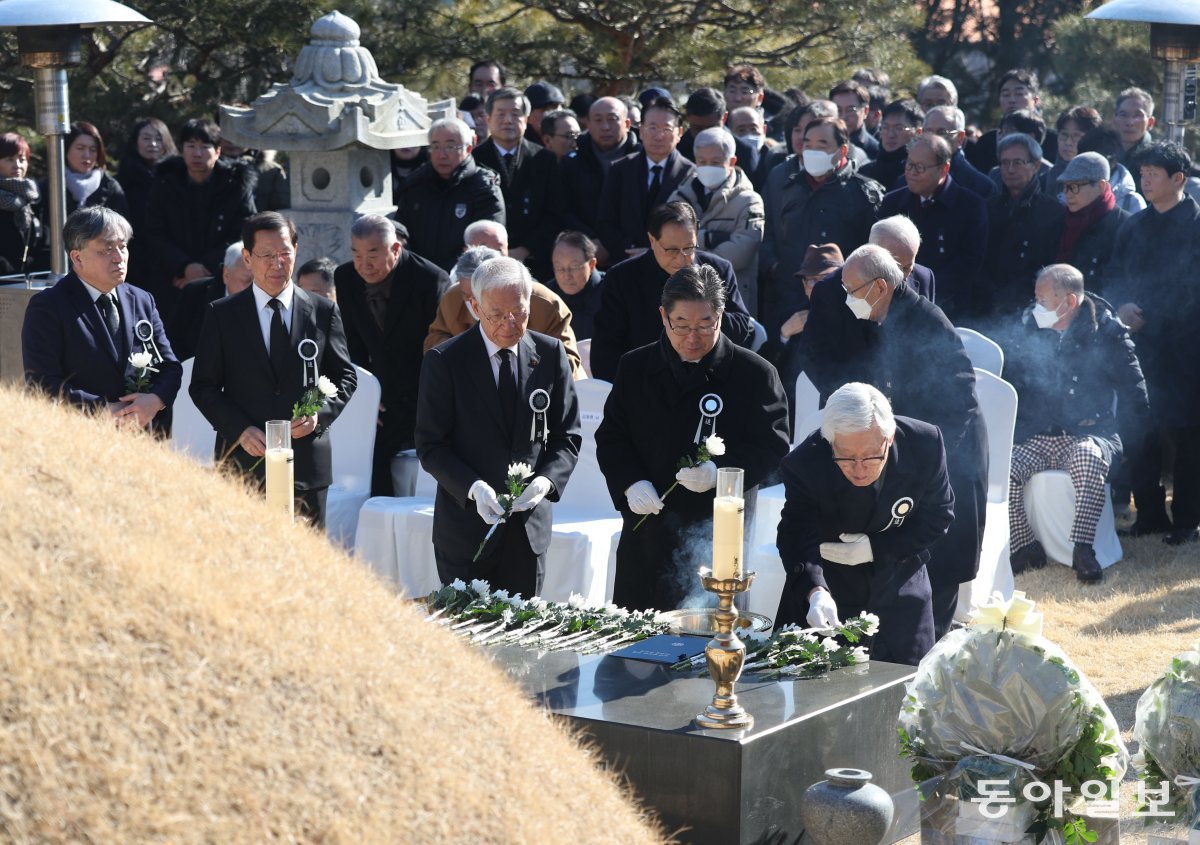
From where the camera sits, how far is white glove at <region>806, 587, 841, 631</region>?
446cm

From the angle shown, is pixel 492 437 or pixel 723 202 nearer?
pixel 492 437

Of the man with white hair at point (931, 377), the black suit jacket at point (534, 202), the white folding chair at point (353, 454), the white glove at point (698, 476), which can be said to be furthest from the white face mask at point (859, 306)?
the black suit jacket at point (534, 202)

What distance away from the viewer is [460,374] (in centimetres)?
543

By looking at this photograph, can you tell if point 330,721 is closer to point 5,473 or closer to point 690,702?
point 5,473

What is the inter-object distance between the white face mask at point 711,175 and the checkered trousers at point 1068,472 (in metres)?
2.05

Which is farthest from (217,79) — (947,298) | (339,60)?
(947,298)

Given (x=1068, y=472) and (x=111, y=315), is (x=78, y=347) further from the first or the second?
(x=1068, y=472)

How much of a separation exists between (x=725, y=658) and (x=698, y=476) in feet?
6.07

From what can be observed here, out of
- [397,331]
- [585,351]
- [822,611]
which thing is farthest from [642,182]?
[822,611]

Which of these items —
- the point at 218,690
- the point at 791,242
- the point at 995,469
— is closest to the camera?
the point at 218,690

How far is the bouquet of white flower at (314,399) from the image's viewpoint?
5.82m

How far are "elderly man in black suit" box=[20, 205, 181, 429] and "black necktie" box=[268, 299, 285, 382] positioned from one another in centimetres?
40

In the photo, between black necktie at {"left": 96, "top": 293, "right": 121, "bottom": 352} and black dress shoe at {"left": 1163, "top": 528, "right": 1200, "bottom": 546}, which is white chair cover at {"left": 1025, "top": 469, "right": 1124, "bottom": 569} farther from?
black necktie at {"left": 96, "top": 293, "right": 121, "bottom": 352}

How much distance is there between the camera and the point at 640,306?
21.3ft
